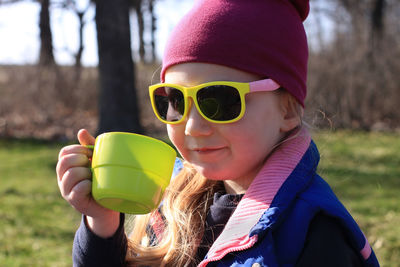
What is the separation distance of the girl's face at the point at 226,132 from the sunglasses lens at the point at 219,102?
33mm

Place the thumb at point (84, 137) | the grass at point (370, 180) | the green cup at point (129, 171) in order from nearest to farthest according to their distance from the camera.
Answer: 1. the green cup at point (129, 171)
2. the thumb at point (84, 137)
3. the grass at point (370, 180)

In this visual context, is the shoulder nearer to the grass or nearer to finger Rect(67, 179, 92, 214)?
the grass

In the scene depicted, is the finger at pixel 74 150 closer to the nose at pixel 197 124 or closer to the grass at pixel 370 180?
the nose at pixel 197 124

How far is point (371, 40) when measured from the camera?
1166 cm

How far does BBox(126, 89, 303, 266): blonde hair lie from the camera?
6.07 ft

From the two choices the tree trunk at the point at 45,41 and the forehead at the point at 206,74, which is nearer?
the forehead at the point at 206,74

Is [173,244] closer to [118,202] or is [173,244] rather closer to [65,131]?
[118,202]

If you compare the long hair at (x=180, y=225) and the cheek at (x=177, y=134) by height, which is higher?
the cheek at (x=177, y=134)

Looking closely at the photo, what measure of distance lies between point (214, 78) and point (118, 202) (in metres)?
0.56

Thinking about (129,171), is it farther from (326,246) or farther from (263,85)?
(326,246)

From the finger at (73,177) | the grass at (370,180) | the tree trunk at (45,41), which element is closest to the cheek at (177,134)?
the finger at (73,177)

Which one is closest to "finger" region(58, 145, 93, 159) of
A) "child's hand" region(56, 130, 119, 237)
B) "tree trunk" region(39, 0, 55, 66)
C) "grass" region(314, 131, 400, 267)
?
"child's hand" region(56, 130, 119, 237)

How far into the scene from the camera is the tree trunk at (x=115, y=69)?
26.9 feet

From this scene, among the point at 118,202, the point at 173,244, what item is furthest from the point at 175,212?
the point at 118,202
